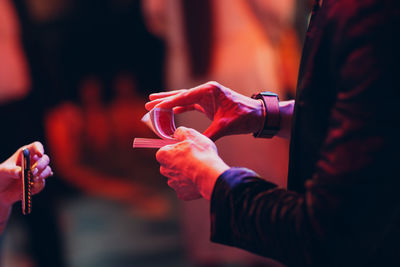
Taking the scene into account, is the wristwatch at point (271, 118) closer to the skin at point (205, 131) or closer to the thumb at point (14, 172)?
the skin at point (205, 131)

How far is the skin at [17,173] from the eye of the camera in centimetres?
75

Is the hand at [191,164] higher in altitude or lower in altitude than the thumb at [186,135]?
lower

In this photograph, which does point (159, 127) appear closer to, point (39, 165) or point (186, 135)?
point (186, 135)

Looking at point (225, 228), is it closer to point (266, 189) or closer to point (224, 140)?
point (266, 189)

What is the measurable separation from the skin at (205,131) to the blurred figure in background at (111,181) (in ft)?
5.09

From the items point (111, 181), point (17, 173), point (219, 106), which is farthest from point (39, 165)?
point (111, 181)

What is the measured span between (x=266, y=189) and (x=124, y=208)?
2.64m

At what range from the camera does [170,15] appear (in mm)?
1912

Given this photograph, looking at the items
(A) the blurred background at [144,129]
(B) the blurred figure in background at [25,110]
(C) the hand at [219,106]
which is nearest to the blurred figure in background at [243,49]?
(A) the blurred background at [144,129]

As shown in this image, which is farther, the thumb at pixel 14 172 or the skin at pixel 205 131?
the thumb at pixel 14 172

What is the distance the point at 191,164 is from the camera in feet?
2.10

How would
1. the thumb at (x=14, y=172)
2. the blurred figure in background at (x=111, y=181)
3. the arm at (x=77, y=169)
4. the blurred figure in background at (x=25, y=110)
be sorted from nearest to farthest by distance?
the thumb at (x=14, y=172) < the blurred figure in background at (x=25, y=110) < the blurred figure in background at (x=111, y=181) < the arm at (x=77, y=169)

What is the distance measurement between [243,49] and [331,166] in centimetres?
142

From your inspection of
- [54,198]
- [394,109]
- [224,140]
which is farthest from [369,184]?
[54,198]
